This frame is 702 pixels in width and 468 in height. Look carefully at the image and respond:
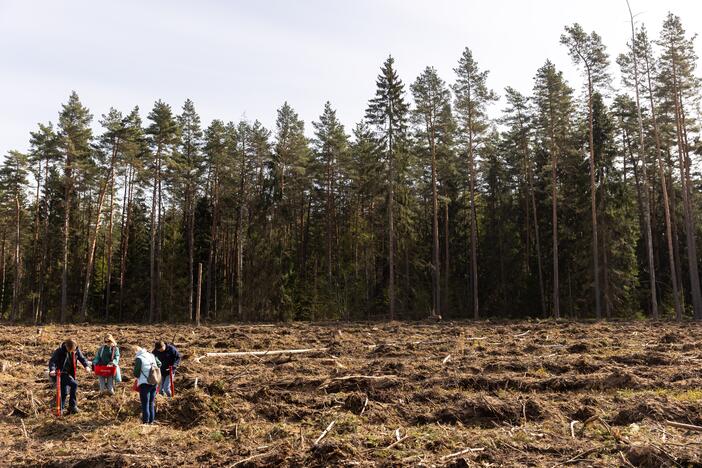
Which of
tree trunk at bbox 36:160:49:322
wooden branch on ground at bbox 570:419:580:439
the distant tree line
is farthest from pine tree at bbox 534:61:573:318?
tree trunk at bbox 36:160:49:322

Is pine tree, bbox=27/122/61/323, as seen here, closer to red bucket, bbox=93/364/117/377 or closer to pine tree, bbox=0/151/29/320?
pine tree, bbox=0/151/29/320

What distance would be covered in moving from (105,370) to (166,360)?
1.53m

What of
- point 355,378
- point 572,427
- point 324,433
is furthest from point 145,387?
point 572,427

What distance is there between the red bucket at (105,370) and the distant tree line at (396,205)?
952 inches

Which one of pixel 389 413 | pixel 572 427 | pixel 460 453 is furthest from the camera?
pixel 389 413

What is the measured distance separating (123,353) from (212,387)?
8.75m

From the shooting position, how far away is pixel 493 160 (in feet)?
147

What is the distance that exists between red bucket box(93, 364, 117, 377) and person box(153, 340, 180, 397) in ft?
3.92

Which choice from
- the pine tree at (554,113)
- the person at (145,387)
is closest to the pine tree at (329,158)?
the pine tree at (554,113)

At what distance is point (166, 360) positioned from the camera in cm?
1138

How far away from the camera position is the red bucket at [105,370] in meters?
11.7

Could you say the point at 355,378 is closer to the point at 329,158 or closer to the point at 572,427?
the point at 572,427

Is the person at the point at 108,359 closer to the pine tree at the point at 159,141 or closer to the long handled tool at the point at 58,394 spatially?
the long handled tool at the point at 58,394

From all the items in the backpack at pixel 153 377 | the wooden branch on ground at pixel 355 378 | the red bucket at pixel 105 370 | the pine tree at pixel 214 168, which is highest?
the pine tree at pixel 214 168
